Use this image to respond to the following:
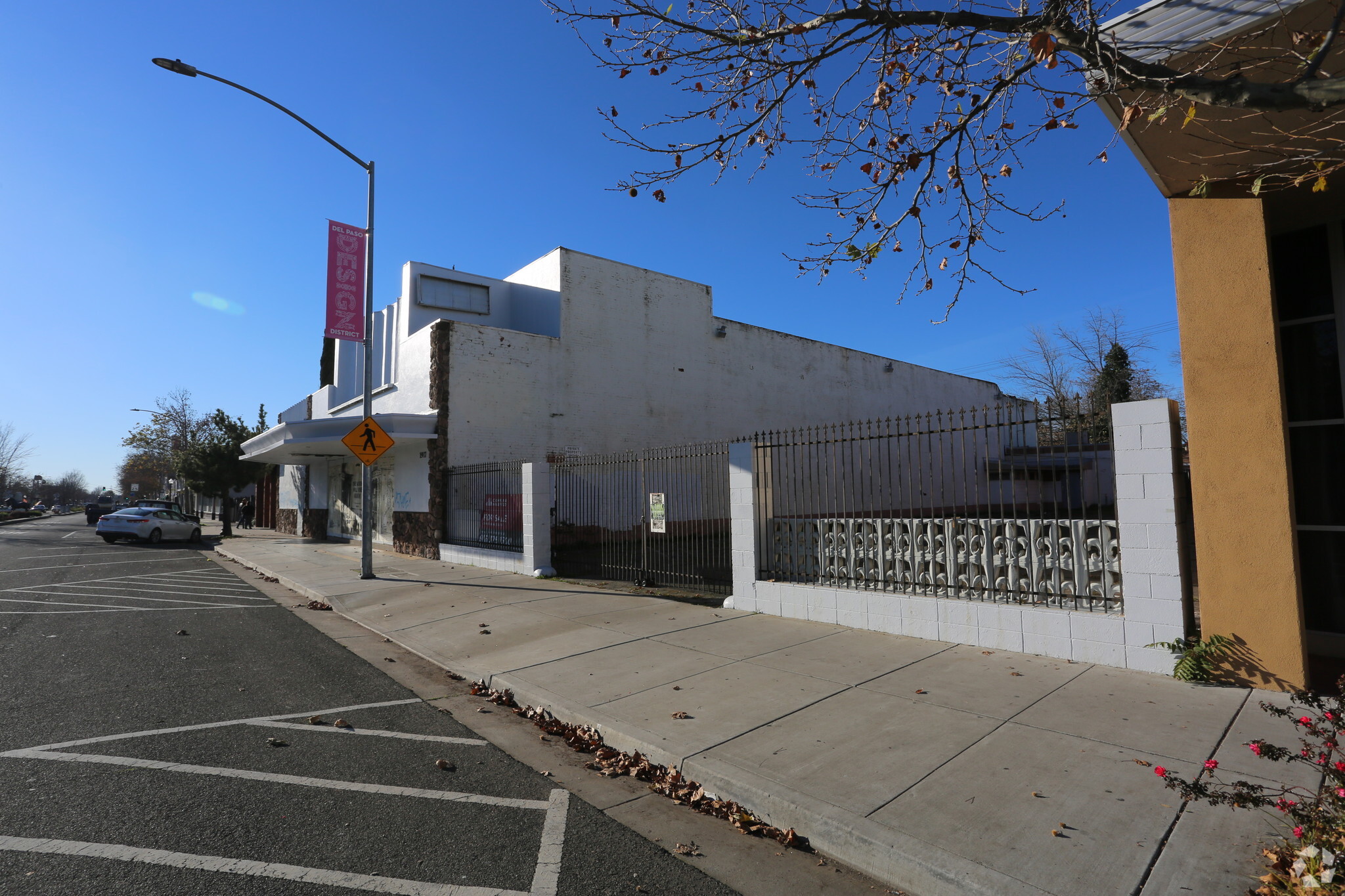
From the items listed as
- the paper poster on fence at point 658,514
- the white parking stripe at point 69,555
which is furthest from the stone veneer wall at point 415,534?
the white parking stripe at point 69,555

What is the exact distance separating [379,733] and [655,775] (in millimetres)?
2326

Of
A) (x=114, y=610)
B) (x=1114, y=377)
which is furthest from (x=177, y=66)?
(x=1114, y=377)

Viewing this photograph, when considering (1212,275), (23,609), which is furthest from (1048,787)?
(23,609)

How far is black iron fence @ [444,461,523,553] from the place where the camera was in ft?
51.6

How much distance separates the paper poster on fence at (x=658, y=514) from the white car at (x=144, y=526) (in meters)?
22.8

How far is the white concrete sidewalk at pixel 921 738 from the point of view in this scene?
3316mm

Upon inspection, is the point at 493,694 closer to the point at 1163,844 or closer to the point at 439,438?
the point at 1163,844

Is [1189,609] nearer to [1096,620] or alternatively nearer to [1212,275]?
[1096,620]

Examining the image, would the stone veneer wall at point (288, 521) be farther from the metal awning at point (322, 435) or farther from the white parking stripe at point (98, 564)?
the white parking stripe at point (98, 564)

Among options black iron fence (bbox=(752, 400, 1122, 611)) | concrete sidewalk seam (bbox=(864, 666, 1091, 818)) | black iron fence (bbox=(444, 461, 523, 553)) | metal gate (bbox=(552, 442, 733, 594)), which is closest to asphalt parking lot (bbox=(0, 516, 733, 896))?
concrete sidewalk seam (bbox=(864, 666, 1091, 818))

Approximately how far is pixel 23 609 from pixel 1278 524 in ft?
52.3

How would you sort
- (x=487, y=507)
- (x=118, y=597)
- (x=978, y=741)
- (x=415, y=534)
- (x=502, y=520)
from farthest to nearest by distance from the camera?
(x=415, y=534)
(x=487, y=507)
(x=502, y=520)
(x=118, y=597)
(x=978, y=741)

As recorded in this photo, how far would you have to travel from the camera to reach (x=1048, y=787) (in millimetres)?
3973

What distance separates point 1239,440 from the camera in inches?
230
